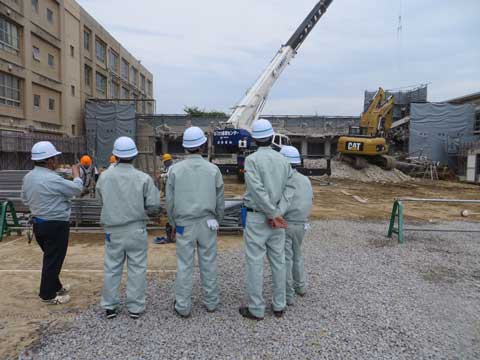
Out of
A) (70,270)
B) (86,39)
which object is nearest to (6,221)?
(70,270)

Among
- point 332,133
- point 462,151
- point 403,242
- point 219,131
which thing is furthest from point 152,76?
point 403,242

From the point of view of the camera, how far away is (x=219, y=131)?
65.4 ft

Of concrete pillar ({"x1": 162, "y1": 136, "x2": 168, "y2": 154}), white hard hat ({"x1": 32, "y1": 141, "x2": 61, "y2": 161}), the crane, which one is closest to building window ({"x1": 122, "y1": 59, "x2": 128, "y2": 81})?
concrete pillar ({"x1": 162, "y1": 136, "x2": 168, "y2": 154})

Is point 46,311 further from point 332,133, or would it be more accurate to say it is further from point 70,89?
point 332,133

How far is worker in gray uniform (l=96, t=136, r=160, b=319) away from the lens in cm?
369

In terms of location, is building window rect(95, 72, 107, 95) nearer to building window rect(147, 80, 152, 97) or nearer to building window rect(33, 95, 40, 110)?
building window rect(33, 95, 40, 110)

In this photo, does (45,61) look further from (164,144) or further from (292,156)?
(292,156)

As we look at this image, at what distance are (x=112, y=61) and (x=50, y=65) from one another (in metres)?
13.2

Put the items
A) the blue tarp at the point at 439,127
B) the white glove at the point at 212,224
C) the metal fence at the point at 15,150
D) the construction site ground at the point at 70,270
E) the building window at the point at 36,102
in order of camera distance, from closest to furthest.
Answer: the construction site ground at the point at 70,270 < the white glove at the point at 212,224 < the metal fence at the point at 15,150 < the building window at the point at 36,102 < the blue tarp at the point at 439,127

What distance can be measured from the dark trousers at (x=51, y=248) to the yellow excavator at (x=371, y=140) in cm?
2111

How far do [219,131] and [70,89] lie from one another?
15.5m

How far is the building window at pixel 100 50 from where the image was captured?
34.1m

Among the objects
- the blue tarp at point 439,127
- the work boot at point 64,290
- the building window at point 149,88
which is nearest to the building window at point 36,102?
the work boot at point 64,290

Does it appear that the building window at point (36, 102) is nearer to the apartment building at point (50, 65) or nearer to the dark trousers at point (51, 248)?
the apartment building at point (50, 65)
